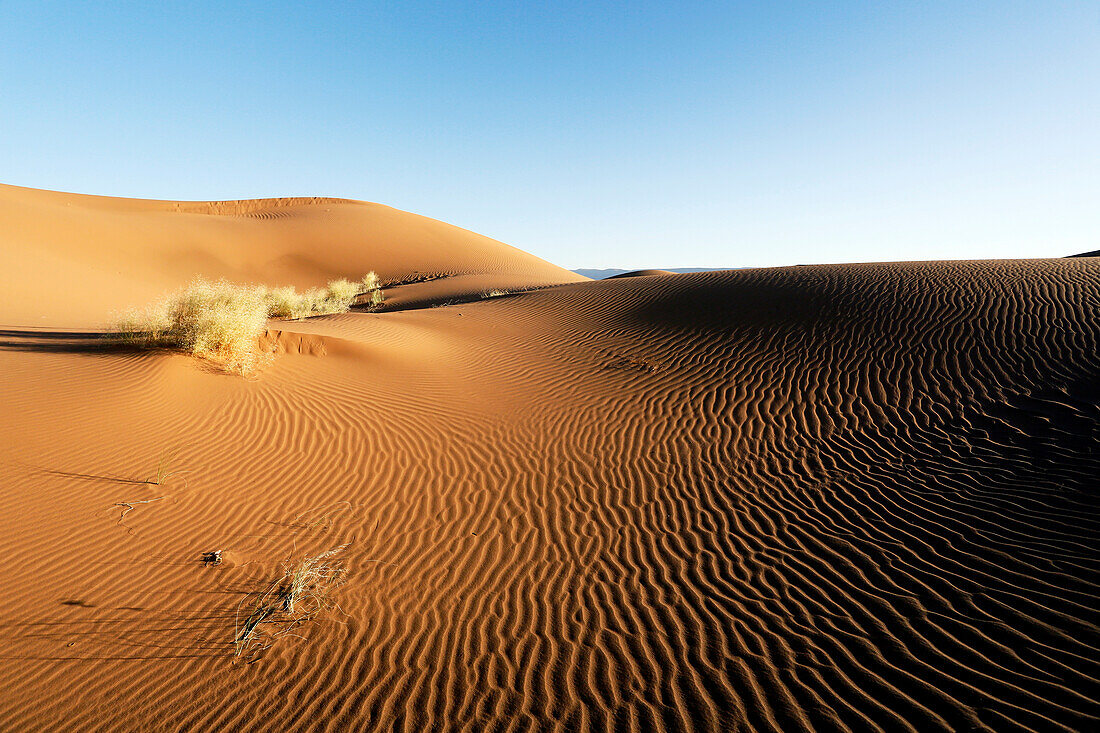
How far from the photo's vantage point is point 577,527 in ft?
17.8

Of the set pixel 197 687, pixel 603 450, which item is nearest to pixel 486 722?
pixel 197 687

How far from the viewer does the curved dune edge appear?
325 centimetres

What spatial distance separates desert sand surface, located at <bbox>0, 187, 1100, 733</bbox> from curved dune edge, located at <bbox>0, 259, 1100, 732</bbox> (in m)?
0.03

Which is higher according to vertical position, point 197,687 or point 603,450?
point 603,450

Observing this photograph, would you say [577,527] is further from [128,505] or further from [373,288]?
[373,288]

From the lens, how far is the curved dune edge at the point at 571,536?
3250 mm

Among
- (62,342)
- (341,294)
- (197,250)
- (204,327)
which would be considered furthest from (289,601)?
(197,250)

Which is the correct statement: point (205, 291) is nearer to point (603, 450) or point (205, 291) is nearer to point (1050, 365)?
point (603, 450)

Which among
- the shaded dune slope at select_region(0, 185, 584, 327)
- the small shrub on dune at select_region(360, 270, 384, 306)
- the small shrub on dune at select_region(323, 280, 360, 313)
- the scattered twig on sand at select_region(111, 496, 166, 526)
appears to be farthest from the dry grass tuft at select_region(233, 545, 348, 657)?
the small shrub on dune at select_region(360, 270, 384, 306)

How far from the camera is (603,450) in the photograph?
23.7 feet

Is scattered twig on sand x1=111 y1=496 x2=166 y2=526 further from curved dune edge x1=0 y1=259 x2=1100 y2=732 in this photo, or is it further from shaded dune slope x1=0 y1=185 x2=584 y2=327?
shaded dune slope x1=0 y1=185 x2=584 y2=327

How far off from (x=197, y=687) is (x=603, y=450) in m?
5.11

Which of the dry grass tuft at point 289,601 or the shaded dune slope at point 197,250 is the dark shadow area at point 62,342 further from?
the dry grass tuft at point 289,601

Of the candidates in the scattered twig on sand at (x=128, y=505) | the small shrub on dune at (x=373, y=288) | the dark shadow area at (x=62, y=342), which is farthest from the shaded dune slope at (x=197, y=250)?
the scattered twig on sand at (x=128, y=505)
